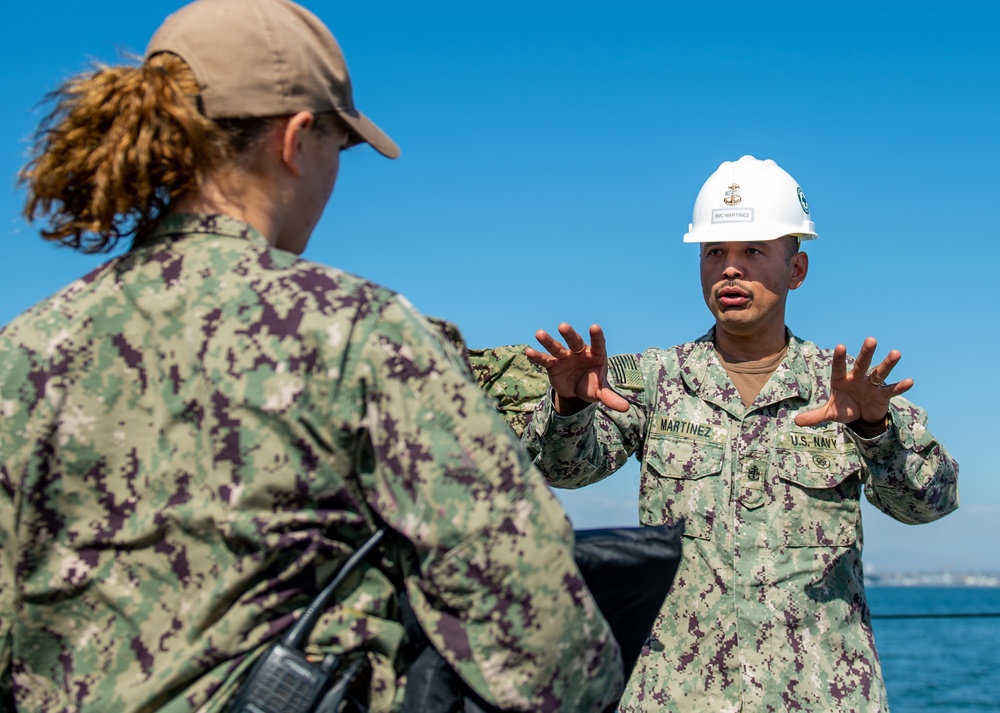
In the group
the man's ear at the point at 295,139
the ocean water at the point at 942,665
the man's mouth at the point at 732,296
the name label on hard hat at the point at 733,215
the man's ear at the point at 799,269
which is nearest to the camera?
the man's ear at the point at 295,139

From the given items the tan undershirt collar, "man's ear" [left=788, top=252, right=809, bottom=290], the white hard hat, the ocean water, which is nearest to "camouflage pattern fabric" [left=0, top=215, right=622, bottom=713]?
the tan undershirt collar

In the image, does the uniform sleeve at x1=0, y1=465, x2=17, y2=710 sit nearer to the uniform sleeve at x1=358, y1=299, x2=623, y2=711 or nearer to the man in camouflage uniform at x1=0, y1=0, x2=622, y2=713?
the man in camouflage uniform at x1=0, y1=0, x2=622, y2=713

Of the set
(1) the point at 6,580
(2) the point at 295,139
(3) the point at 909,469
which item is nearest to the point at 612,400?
(3) the point at 909,469

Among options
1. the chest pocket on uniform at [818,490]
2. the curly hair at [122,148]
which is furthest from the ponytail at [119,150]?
the chest pocket on uniform at [818,490]

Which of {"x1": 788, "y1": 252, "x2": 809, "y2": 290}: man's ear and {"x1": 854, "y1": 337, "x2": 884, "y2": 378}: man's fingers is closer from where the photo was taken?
{"x1": 854, "y1": 337, "x2": 884, "y2": 378}: man's fingers

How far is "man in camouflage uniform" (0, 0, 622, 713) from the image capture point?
78.5 inches

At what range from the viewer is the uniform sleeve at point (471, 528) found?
1984 mm

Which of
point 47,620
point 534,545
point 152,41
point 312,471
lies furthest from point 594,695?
point 152,41

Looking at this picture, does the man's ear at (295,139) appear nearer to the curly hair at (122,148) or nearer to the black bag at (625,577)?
the curly hair at (122,148)

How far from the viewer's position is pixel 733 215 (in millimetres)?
4625

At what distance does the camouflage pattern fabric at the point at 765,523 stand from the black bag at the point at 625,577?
1.63m

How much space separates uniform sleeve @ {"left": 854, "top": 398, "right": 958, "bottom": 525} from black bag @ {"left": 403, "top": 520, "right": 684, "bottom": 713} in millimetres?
1634

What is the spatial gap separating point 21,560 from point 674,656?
2.66 meters

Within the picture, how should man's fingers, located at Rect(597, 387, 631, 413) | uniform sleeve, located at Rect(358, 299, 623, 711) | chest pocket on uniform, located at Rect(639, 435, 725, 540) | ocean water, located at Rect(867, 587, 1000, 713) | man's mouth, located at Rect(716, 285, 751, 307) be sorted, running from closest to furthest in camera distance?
uniform sleeve, located at Rect(358, 299, 623, 711), man's fingers, located at Rect(597, 387, 631, 413), chest pocket on uniform, located at Rect(639, 435, 725, 540), man's mouth, located at Rect(716, 285, 751, 307), ocean water, located at Rect(867, 587, 1000, 713)
